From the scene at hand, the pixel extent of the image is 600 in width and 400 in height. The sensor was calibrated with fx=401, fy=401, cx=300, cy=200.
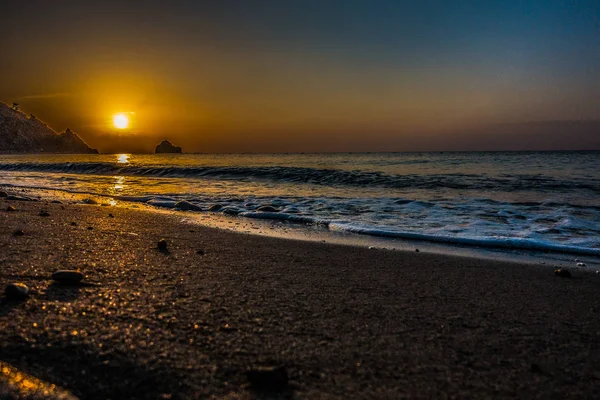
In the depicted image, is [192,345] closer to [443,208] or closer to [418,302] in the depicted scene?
[418,302]

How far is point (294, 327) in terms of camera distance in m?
2.20

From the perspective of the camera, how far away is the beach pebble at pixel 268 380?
158 centimetres

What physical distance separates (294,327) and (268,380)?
61 cm

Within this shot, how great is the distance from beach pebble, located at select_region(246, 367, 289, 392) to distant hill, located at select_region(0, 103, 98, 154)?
412ft

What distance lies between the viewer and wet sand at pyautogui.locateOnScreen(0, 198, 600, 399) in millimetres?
1664

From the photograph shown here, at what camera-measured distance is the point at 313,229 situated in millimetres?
6602

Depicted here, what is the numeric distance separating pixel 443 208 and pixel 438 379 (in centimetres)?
776

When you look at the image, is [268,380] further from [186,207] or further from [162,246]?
[186,207]

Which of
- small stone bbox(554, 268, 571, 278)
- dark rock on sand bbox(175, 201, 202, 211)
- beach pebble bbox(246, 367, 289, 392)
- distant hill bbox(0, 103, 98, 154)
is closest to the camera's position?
beach pebble bbox(246, 367, 289, 392)

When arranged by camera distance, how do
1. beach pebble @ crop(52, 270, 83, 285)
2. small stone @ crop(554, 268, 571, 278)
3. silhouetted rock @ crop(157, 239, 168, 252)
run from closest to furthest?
beach pebble @ crop(52, 270, 83, 285) → small stone @ crop(554, 268, 571, 278) → silhouetted rock @ crop(157, 239, 168, 252)

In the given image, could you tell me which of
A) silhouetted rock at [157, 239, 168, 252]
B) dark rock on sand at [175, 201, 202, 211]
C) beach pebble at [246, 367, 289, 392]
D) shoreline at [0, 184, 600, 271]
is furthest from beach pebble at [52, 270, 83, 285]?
dark rock on sand at [175, 201, 202, 211]

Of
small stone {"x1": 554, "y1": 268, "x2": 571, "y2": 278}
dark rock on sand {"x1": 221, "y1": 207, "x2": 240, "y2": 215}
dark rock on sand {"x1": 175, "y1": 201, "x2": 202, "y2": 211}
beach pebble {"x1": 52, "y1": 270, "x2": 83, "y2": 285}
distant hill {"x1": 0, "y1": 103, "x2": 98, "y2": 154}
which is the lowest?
small stone {"x1": 554, "y1": 268, "x2": 571, "y2": 278}

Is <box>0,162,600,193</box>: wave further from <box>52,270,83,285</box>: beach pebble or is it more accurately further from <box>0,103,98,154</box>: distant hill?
<box>0,103,98,154</box>: distant hill

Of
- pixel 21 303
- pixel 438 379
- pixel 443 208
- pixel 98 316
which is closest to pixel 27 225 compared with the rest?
pixel 21 303
